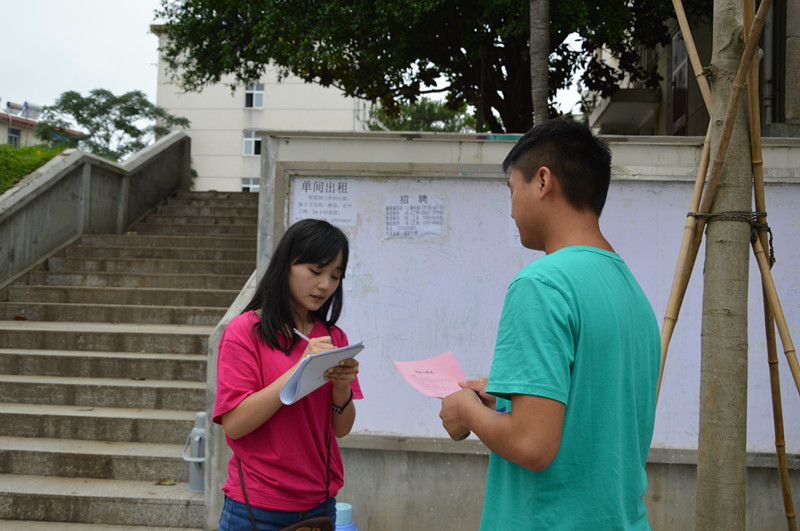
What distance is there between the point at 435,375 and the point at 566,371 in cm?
58

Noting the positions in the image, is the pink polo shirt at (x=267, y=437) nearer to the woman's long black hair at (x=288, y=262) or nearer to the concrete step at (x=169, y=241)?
the woman's long black hair at (x=288, y=262)

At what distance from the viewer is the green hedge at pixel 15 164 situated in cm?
880

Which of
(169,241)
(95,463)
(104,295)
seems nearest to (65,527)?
(95,463)

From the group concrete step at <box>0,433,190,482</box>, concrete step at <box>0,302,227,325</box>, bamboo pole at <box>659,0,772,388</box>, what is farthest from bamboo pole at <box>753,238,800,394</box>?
concrete step at <box>0,302,227,325</box>

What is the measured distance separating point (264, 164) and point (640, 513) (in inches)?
141

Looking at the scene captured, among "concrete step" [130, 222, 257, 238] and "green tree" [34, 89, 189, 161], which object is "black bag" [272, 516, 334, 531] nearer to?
"concrete step" [130, 222, 257, 238]

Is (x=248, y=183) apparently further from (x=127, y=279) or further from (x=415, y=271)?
(x=415, y=271)

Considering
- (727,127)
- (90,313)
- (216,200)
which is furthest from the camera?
(216,200)

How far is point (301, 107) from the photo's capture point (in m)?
32.2

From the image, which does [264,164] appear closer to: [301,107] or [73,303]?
[73,303]

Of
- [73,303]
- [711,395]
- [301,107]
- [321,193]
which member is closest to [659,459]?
[711,395]

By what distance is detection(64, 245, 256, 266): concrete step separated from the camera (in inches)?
355

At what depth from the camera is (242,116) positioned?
108 ft

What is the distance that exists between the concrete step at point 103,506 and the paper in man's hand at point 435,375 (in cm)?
354
